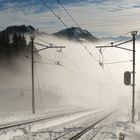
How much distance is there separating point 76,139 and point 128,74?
17.8 metres

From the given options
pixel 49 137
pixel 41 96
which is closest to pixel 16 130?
pixel 49 137

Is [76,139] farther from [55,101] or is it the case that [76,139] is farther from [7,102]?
[55,101]

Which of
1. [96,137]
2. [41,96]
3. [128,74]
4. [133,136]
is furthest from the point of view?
[41,96]

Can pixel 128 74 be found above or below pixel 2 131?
above

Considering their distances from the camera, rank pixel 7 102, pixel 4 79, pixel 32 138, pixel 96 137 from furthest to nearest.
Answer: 1. pixel 4 79
2. pixel 7 102
3. pixel 96 137
4. pixel 32 138

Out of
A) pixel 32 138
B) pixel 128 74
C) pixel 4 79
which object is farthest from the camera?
pixel 4 79

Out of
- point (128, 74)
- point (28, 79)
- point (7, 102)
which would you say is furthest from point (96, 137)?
point (28, 79)

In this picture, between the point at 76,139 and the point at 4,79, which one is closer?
the point at 76,139

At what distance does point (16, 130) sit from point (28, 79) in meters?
171

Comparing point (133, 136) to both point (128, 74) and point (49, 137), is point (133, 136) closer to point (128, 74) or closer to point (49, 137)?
point (49, 137)

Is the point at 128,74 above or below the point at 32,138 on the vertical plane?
above

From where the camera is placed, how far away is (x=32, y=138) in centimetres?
2364

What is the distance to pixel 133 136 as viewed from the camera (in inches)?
1066

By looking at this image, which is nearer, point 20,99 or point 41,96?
point 20,99
